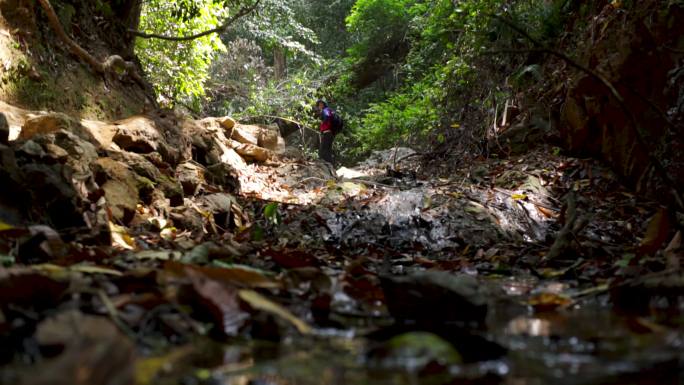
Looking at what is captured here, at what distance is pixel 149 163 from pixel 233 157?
4343 mm

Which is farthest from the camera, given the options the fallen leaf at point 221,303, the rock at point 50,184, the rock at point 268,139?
the rock at point 268,139

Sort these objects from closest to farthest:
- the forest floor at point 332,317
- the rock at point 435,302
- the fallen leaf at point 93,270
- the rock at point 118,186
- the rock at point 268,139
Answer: the forest floor at point 332,317 → the rock at point 435,302 → the fallen leaf at point 93,270 → the rock at point 118,186 → the rock at point 268,139

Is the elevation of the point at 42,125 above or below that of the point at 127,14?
below

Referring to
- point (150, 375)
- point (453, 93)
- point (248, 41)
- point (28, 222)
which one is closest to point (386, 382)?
point (150, 375)

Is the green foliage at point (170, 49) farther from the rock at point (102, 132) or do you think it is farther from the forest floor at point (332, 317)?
the forest floor at point (332, 317)

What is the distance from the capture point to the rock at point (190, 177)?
4.69 metres

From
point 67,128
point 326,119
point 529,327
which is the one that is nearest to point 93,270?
point 529,327

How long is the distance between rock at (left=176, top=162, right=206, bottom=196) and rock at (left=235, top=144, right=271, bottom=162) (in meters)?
3.80

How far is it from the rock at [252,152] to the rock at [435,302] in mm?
7975

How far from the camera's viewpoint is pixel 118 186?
3621mm

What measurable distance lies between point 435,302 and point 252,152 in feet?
26.4

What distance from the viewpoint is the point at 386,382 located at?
2.58 feet

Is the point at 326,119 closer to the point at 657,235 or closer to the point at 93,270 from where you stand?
the point at 657,235

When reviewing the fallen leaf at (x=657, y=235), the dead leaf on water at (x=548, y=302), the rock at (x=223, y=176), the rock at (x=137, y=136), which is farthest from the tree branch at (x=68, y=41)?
the fallen leaf at (x=657, y=235)
